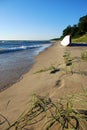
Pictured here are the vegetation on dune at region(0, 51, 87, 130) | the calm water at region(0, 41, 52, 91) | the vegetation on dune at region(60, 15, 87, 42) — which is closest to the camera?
the vegetation on dune at region(0, 51, 87, 130)

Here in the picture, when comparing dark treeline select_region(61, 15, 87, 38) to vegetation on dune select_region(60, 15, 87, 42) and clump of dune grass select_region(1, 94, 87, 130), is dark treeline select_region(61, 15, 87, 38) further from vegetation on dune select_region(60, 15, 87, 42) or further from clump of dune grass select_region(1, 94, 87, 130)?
clump of dune grass select_region(1, 94, 87, 130)

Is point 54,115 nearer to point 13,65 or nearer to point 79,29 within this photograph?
point 13,65

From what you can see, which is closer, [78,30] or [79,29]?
[79,29]

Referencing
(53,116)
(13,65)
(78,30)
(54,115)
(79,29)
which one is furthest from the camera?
(78,30)

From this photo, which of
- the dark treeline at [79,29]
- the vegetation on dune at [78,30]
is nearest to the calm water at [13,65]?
the vegetation on dune at [78,30]

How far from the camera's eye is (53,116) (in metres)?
2.51

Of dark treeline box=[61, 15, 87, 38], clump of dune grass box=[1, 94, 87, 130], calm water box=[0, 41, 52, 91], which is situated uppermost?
dark treeline box=[61, 15, 87, 38]

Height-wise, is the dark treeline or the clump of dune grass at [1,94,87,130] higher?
the dark treeline

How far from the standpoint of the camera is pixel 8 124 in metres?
2.67

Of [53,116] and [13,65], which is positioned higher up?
[53,116]

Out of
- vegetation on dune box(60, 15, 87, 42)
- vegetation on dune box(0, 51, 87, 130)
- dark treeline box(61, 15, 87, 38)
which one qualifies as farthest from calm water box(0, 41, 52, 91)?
dark treeline box(61, 15, 87, 38)

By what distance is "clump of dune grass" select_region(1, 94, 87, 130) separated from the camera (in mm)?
2385

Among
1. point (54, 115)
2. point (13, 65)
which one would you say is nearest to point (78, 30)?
point (13, 65)

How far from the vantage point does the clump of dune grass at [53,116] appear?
2.38 metres
